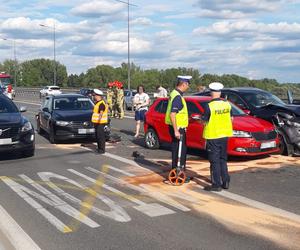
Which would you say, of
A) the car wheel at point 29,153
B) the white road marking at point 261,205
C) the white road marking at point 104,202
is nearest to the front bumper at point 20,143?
the car wheel at point 29,153

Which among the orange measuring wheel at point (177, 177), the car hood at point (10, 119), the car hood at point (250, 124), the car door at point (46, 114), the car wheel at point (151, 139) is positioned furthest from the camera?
the car door at point (46, 114)

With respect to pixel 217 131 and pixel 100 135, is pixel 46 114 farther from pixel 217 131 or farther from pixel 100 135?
pixel 217 131

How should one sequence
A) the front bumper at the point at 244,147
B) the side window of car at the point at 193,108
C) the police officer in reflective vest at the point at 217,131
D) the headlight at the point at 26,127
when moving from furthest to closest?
the side window of car at the point at 193,108
the headlight at the point at 26,127
the front bumper at the point at 244,147
the police officer in reflective vest at the point at 217,131

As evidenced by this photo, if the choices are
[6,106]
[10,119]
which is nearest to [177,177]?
[10,119]

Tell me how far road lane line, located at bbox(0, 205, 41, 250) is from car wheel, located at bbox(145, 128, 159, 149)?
21.1 ft

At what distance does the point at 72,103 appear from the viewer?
582 inches

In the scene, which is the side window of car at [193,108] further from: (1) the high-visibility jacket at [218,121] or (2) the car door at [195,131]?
(1) the high-visibility jacket at [218,121]

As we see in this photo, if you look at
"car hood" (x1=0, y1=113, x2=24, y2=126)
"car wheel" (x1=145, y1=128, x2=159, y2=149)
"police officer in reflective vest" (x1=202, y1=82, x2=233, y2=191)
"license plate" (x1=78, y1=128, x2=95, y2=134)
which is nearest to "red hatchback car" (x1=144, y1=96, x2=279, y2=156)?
"car wheel" (x1=145, y1=128, x2=159, y2=149)

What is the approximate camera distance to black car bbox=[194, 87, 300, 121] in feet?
36.3

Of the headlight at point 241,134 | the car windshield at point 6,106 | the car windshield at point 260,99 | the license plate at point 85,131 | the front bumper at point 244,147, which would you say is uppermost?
the car windshield at point 260,99

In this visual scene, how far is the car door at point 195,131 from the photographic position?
10.5m

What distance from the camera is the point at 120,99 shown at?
23.6 meters

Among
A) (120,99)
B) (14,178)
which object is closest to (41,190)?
(14,178)

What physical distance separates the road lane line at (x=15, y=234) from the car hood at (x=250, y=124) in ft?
17.9
